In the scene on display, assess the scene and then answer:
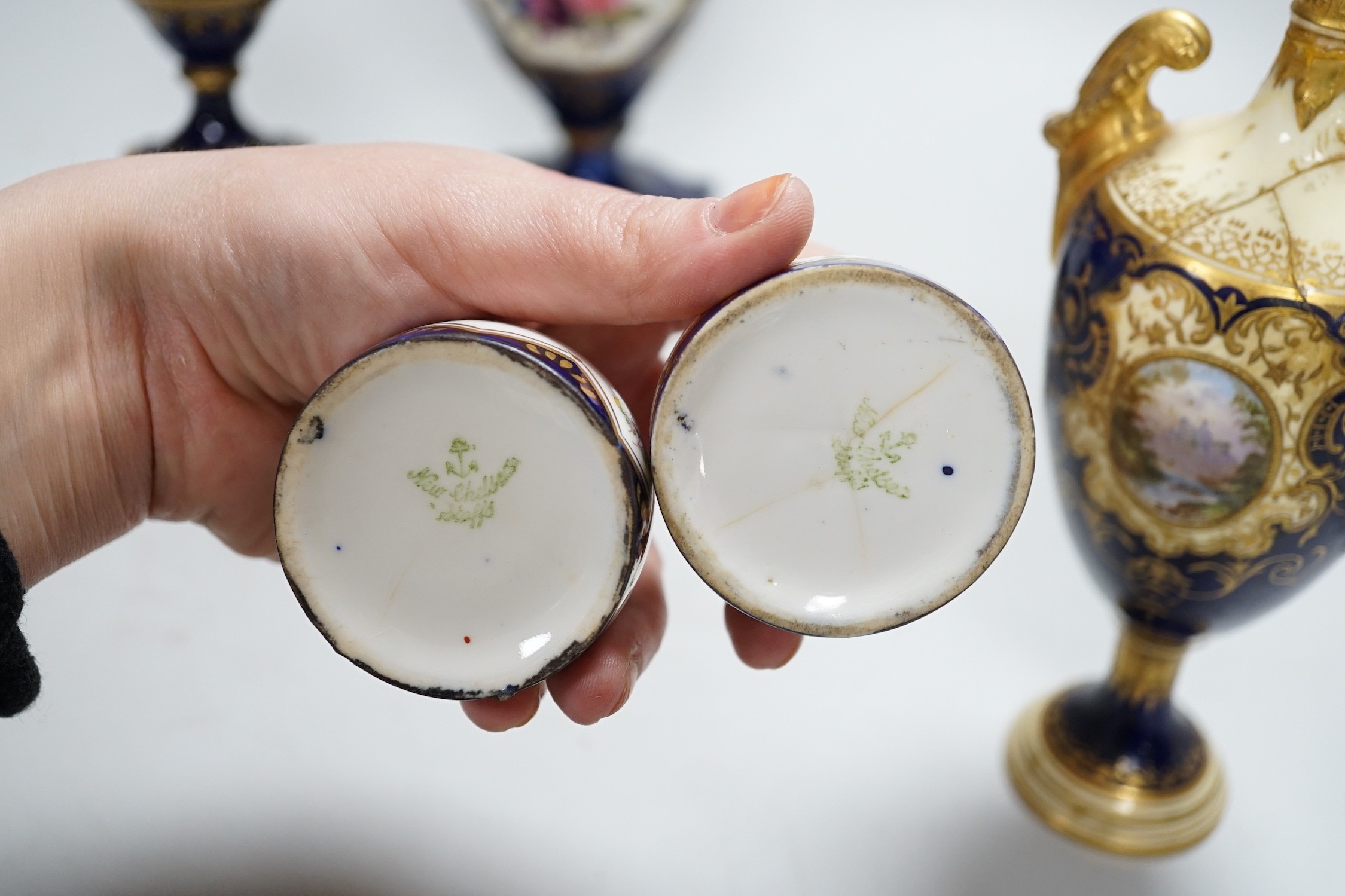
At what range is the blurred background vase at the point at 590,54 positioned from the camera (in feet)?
5.65

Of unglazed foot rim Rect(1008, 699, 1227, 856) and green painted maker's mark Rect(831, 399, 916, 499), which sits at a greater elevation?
green painted maker's mark Rect(831, 399, 916, 499)

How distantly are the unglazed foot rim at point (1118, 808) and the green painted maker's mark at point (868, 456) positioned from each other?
51 centimetres

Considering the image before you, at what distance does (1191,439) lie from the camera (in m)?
0.96

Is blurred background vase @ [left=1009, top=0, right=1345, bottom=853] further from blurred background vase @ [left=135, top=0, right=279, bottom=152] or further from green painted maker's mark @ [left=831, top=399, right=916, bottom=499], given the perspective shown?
blurred background vase @ [left=135, top=0, right=279, bottom=152]

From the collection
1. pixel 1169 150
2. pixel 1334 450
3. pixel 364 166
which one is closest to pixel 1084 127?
pixel 1169 150

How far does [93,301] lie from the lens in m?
1.00

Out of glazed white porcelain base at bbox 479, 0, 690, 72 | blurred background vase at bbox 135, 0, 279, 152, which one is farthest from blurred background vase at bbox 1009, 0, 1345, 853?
blurred background vase at bbox 135, 0, 279, 152

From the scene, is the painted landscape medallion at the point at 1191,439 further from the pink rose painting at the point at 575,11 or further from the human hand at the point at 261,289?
the pink rose painting at the point at 575,11

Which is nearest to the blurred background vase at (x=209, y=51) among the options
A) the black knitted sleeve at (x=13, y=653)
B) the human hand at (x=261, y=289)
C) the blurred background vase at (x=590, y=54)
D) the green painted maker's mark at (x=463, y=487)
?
the blurred background vase at (x=590, y=54)

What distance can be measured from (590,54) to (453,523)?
109 cm

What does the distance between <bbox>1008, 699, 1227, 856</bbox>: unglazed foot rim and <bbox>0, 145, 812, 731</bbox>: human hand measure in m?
0.30

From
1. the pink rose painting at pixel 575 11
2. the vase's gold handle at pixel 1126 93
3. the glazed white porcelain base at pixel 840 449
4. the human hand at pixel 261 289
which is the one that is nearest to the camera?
the glazed white porcelain base at pixel 840 449

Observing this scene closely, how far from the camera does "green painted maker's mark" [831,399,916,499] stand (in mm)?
809

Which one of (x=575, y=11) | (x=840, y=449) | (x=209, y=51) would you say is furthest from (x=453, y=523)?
(x=209, y=51)
